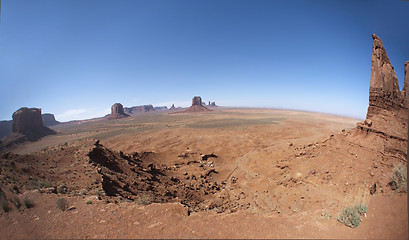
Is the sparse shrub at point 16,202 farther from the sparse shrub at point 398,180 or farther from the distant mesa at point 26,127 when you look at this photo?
the distant mesa at point 26,127

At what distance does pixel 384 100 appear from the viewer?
32.6ft

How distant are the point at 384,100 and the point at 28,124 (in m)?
80.1

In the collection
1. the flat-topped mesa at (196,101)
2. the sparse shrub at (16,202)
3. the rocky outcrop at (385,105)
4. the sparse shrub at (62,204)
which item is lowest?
the sparse shrub at (62,204)

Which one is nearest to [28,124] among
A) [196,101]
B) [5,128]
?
[5,128]

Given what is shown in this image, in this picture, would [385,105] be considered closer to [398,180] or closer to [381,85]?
[381,85]

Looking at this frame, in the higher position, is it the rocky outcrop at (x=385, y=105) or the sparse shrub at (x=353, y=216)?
the rocky outcrop at (x=385, y=105)

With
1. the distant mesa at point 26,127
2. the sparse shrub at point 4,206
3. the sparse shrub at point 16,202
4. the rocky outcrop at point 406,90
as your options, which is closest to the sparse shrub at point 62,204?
the sparse shrub at point 16,202

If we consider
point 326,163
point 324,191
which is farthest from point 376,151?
point 324,191

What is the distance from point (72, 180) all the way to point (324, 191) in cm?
1314

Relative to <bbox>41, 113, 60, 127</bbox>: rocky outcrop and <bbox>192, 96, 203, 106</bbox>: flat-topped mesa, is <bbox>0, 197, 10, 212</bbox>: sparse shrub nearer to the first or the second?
<bbox>192, 96, 203, 106</bbox>: flat-topped mesa

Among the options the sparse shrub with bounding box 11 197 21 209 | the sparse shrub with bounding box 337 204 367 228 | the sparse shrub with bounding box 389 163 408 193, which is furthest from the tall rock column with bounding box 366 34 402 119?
the sparse shrub with bounding box 11 197 21 209

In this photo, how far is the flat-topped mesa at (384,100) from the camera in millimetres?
9110

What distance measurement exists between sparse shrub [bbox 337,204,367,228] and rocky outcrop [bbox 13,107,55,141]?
228ft

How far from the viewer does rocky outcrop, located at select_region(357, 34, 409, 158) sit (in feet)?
28.8
